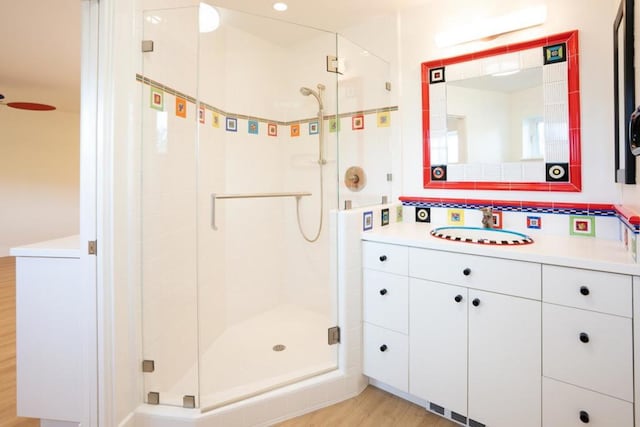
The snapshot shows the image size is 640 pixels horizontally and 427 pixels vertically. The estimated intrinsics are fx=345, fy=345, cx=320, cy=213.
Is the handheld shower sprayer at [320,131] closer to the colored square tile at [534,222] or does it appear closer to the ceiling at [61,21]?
the ceiling at [61,21]

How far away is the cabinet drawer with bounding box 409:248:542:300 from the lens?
1.40 metres

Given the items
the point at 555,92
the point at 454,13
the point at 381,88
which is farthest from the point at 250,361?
the point at 454,13

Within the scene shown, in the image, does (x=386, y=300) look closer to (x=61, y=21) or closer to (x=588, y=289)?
(x=588, y=289)

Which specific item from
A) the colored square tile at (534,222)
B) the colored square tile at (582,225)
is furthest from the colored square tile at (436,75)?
the colored square tile at (582,225)

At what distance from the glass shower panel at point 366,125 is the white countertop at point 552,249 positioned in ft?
1.70

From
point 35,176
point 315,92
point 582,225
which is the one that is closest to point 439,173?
point 582,225

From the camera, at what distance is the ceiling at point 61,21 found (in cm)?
222

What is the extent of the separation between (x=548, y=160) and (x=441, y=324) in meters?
1.06

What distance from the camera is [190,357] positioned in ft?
6.11

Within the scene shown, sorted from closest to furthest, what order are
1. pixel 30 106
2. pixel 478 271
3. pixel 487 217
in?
pixel 478 271 → pixel 487 217 → pixel 30 106

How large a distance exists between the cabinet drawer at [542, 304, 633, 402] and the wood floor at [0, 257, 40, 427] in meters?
2.33

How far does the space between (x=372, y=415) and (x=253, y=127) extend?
2.07 meters

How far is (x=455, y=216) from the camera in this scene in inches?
86.4

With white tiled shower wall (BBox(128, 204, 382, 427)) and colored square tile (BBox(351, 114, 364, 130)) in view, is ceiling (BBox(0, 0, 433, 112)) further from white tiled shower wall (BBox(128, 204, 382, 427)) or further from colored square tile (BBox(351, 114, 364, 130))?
white tiled shower wall (BBox(128, 204, 382, 427))
